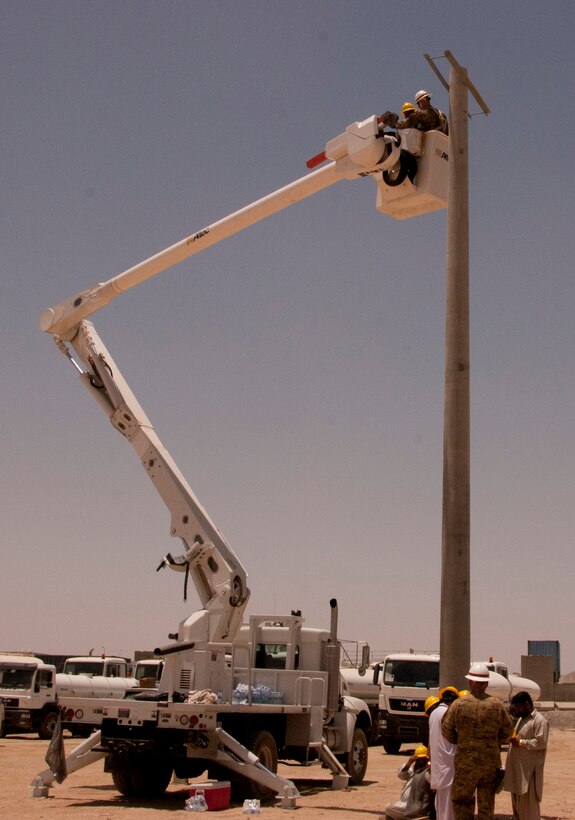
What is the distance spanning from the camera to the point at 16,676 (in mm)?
28125

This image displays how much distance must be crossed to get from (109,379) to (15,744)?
11.8 metres

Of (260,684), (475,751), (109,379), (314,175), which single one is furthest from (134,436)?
(475,751)

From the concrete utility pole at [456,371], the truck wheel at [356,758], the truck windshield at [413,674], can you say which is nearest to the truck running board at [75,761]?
the truck wheel at [356,758]

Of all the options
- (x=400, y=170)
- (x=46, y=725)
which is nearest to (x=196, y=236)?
(x=400, y=170)

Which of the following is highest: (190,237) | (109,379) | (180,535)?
(190,237)

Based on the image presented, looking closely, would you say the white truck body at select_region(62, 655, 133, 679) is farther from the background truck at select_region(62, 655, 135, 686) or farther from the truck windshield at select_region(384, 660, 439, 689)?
the truck windshield at select_region(384, 660, 439, 689)

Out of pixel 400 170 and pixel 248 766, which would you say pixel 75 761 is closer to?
pixel 248 766

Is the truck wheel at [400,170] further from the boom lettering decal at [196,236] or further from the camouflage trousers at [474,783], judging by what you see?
the camouflage trousers at [474,783]

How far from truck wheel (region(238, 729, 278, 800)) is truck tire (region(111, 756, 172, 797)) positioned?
1488 mm

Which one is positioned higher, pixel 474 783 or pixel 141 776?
pixel 474 783

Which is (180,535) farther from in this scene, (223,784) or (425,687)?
(425,687)

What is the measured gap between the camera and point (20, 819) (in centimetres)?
1277

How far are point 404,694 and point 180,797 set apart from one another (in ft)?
35.5

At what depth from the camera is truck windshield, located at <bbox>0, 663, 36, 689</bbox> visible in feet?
91.8
